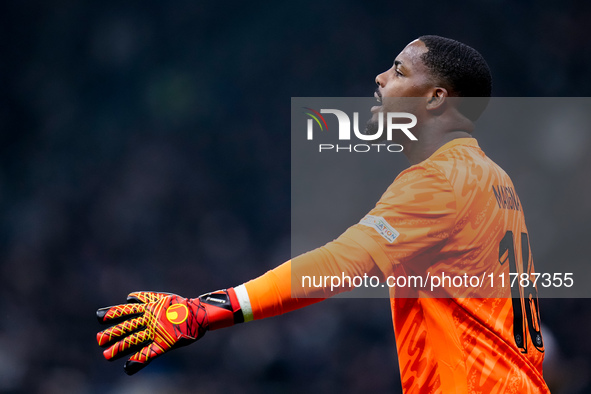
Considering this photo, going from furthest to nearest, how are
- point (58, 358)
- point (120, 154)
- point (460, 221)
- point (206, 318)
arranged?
1. point (120, 154)
2. point (58, 358)
3. point (460, 221)
4. point (206, 318)

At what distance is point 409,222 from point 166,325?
79 centimetres

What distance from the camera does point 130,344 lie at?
1.60 metres

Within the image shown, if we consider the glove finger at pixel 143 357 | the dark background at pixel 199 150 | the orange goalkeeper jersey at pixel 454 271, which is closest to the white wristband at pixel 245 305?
the glove finger at pixel 143 357

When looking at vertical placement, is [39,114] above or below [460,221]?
above

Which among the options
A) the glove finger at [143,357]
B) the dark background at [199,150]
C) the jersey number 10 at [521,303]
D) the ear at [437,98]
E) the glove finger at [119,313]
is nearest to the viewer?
the glove finger at [143,357]

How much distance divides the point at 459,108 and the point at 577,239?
3.60 metres

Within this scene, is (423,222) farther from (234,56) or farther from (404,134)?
(234,56)

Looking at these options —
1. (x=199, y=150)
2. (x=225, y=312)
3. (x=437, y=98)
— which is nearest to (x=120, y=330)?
(x=225, y=312)

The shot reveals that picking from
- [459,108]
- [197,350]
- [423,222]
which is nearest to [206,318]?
[423,222]

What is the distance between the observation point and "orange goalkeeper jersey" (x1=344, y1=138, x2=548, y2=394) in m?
1.66

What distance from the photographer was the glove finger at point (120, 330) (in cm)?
163

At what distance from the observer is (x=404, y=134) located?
2.22 metres

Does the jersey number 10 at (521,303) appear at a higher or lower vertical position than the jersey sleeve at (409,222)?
lower

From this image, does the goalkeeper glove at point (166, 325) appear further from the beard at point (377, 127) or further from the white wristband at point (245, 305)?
the beard at point (377, 127)
